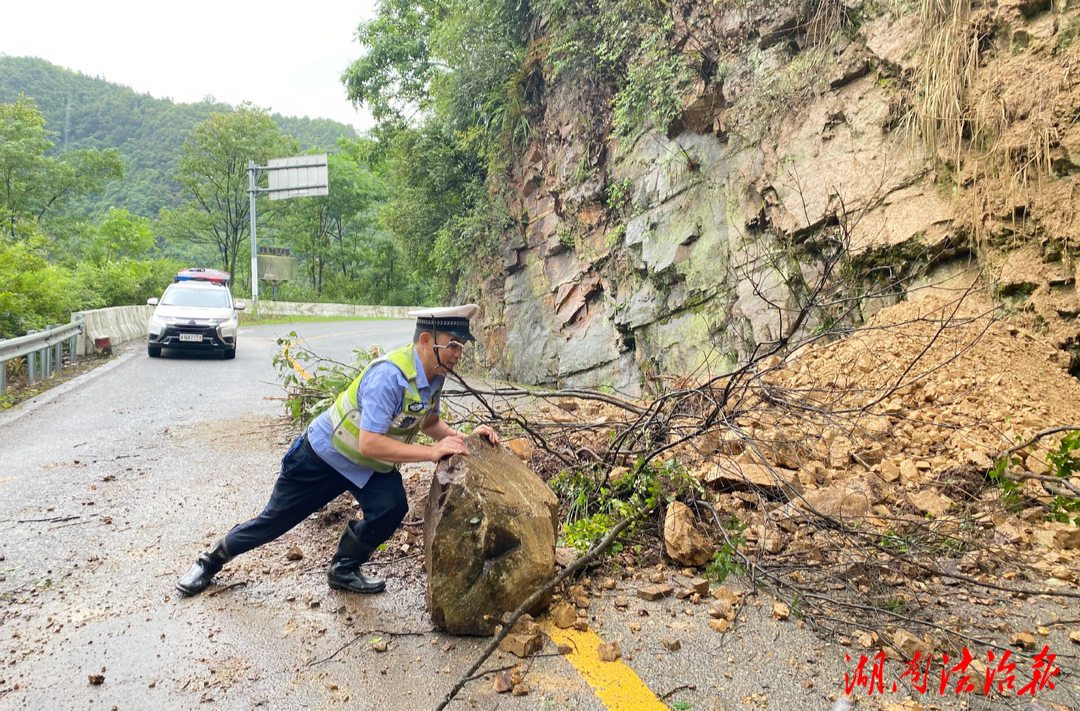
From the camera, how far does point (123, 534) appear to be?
4.61m

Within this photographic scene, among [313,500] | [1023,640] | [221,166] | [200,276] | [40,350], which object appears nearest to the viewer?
[1023,640]

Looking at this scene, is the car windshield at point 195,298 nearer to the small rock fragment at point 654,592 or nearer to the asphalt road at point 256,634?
the asphalt road at point 256,634

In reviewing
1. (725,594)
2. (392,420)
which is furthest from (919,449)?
(392,420)

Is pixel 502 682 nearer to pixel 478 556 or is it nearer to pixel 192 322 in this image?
pixel 478 556

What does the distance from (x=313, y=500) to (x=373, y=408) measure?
81cm

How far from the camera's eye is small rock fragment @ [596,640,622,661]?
2820 mm

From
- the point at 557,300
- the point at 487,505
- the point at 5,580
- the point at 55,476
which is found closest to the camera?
the point at 487,505

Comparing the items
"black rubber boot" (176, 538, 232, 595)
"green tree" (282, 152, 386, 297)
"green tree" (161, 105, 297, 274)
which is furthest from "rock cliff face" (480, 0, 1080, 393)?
"green tree" (282, 152, 386, 297)

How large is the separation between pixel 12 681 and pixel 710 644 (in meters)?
3.03

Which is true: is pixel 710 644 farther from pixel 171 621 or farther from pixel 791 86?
pixel 791 86

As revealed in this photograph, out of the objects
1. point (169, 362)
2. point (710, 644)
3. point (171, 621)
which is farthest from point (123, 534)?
point (169, 362)

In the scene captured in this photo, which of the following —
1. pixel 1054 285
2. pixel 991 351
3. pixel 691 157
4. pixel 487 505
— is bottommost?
pixel 487 505

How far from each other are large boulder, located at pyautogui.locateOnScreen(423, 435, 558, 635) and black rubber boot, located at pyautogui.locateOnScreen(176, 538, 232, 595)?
51.1 inches

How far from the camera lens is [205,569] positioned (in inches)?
144
